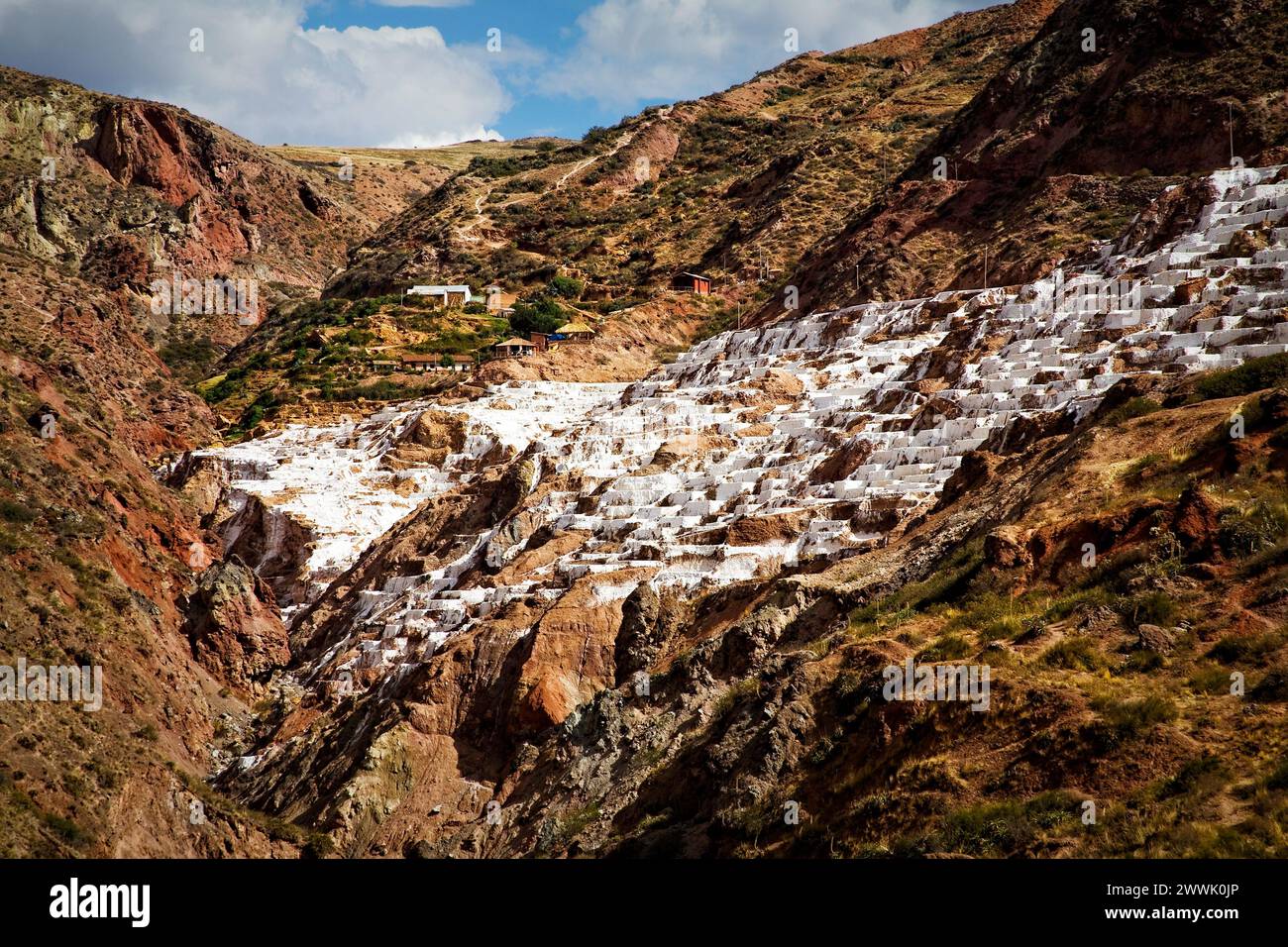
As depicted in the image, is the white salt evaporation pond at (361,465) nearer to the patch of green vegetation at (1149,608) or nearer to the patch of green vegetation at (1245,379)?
the patch of green vegetation at (1245,379)

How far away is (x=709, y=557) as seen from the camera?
27.2 m

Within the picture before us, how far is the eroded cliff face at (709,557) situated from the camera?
20.3m

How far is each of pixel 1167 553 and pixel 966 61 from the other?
93083mm

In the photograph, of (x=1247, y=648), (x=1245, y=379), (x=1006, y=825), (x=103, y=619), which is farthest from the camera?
(x=103, y=619)

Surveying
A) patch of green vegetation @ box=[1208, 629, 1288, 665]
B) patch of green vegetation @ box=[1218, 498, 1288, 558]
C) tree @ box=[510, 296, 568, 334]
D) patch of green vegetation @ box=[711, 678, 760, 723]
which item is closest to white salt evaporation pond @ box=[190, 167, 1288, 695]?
patch of green vegetation @ box=[711, 678, 760, 723]

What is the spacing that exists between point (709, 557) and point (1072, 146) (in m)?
39.1

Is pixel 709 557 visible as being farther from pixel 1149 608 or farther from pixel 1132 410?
pixel 1149 608

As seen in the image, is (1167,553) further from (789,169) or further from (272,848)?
(789,169)

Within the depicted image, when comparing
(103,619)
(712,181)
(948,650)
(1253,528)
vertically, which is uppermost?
(712,181)

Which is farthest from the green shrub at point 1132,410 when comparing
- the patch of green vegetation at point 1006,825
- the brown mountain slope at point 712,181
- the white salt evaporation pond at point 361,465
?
the brown mountain slope at point 712,181

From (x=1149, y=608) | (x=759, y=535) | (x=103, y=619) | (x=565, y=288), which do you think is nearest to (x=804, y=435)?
(x=759, y=535)

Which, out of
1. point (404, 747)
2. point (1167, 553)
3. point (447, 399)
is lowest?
point (404, 747)

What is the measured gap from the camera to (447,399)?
5597 cm
